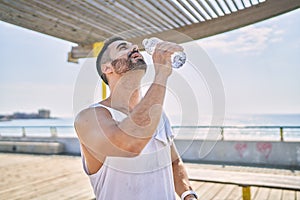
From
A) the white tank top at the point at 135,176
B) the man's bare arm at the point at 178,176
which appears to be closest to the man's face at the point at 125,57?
the white tank top at the point at 135,176

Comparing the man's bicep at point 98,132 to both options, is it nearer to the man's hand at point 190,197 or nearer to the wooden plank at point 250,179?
the man's hand at point 190,197

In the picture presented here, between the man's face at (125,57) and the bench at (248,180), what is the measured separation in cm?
198

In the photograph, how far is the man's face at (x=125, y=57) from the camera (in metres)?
1.10

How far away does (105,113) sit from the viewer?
1.01 meters

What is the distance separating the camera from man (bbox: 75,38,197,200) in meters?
0.82

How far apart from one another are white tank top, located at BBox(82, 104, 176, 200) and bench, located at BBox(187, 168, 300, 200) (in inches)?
69.1

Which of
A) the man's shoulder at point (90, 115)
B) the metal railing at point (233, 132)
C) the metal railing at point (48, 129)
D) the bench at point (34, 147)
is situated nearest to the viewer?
the man's shoulder at point (90, 115)

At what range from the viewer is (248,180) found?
8.97 feet

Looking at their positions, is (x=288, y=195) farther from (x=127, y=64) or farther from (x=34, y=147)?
(x=34, y=147)

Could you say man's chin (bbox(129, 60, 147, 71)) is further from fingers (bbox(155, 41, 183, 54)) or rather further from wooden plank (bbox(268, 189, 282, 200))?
wooden plank (bbox(268, 189, 282, 200))

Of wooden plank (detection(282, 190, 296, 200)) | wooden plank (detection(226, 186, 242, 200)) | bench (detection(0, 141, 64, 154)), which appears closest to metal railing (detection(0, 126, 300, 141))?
bench (detection(0, 141, 64, 154))

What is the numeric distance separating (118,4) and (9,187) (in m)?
3.86

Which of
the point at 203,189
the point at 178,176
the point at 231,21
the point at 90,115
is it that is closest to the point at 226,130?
the point at 203,189

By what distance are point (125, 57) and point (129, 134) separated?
0.45 metres
